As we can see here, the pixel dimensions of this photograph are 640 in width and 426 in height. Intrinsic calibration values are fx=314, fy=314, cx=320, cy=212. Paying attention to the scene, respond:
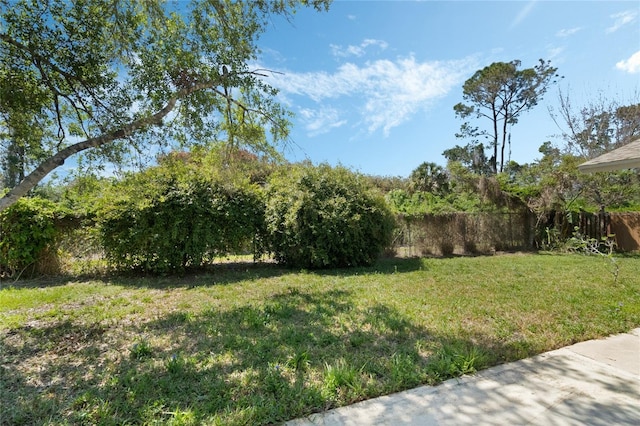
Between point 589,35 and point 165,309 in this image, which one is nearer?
point 165,309

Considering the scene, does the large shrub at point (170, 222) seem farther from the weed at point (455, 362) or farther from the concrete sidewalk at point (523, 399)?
the concrete sidewalk at point (523, 399)

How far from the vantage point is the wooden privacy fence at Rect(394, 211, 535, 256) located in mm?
12109

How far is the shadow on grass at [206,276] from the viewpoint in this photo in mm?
7137

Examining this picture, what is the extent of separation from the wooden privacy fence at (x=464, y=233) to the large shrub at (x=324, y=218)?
2907 mm

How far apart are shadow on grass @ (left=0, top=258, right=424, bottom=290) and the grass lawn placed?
183 mm

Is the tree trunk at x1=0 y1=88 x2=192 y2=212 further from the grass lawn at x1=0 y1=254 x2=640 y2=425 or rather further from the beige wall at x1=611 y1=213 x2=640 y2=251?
the beige wall at x1=611 y1=213 x2=640 y2=251

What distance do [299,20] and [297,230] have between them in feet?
16.4

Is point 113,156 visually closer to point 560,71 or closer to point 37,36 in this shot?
point 37,36

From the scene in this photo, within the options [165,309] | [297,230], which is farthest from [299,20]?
[165,309]

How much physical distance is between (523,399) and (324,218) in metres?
6.46

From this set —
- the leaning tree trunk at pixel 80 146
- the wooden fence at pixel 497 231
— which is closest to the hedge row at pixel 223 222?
the leaning tree trunk at pixel 80 146

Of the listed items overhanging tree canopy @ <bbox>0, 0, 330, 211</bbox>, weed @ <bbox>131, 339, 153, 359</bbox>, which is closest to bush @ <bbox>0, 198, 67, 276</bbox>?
overhanging tree canopy @ <bbox>0, 0, 330, 211</bbox>

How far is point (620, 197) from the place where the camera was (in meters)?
12.9

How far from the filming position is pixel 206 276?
7941 millimetres
